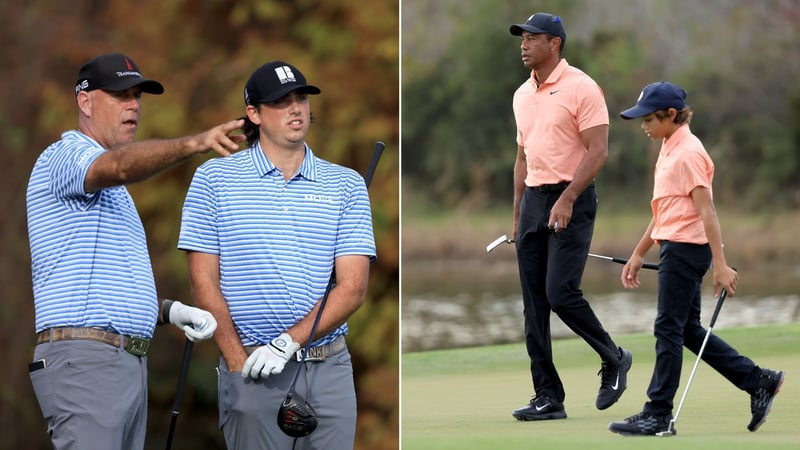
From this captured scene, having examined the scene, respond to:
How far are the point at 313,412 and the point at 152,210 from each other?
446 cm

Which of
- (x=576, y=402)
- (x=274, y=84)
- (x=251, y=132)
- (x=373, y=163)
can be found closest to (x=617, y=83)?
(x=576, y=402)

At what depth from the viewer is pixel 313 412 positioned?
12.1 feet

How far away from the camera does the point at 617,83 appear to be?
73.9ft

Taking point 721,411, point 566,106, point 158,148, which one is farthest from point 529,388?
point 158,148

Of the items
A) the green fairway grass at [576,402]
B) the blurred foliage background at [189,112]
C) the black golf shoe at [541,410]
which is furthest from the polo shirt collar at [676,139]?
the blurred foliage background at [189,112]

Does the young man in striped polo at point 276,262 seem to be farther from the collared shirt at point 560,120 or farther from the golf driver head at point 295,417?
the collared shirt at point 560,120

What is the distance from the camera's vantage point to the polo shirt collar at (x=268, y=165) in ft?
12.6

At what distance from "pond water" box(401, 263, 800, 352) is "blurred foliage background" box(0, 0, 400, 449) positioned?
4396mm

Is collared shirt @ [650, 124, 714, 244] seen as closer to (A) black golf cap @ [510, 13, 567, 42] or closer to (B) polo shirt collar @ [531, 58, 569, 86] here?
(B) polo shirt collar @ [531, 58, 569, 86]

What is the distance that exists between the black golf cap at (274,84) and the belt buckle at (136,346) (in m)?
0.72

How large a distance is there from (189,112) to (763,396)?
4.09 metres

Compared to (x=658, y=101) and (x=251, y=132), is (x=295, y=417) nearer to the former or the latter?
(x=251, y=132)

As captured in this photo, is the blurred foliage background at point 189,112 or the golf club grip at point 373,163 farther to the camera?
the blurred foliage background at point 189,112

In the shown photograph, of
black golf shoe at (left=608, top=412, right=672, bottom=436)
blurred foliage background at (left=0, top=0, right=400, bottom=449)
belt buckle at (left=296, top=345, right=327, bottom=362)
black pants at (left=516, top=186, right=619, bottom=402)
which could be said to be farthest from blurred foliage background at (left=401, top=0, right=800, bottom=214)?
belt buckle at (left=296, top=345, right=327, bottom=362)
